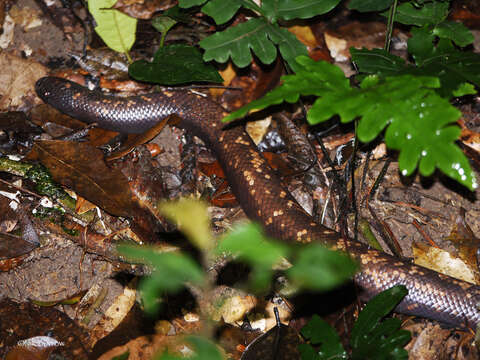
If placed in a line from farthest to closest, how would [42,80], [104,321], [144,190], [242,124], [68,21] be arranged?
1. [68,21]
2. [42,80]
3. [242,124]
4. [144,190]
5. [104,321]

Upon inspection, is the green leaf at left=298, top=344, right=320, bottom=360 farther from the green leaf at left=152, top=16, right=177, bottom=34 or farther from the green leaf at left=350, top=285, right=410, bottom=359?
the green leaf at left=152, top=16, right=177, bottom=34

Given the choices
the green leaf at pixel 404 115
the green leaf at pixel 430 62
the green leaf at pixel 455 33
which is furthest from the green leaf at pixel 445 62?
the green leaf at pixel 455 33

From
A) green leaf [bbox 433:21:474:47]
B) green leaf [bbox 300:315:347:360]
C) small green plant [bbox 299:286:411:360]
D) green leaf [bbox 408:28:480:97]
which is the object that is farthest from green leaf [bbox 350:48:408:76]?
green leaf [bbox 300:315:347:360]

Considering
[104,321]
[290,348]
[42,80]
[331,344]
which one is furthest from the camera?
[42,80]

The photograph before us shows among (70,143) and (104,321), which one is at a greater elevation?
(70,143)

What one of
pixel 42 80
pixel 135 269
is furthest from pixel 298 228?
pixel 42 80

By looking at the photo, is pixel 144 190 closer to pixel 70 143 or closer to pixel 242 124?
pixel 70 143
